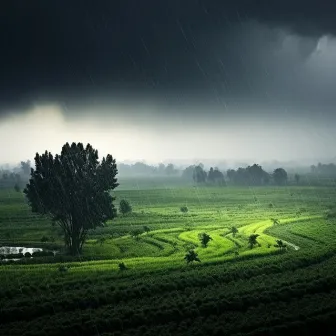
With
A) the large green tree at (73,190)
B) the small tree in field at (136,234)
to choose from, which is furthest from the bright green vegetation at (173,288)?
the large green tree at (73,190)

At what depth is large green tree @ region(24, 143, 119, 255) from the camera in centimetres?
6725

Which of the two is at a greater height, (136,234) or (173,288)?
(136,234)

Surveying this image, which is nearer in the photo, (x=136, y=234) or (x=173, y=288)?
(x=173, y=288)

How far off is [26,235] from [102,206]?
25.1 meters

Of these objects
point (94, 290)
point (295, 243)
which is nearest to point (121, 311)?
point (94, 290)

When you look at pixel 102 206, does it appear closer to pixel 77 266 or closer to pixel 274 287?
pixel 77 266

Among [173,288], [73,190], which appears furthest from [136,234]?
[173,288]

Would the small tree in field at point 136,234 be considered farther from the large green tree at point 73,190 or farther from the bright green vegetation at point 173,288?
the large green tree at point 73,190

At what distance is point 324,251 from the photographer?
6072 cm

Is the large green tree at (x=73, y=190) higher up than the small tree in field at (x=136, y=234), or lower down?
higher up

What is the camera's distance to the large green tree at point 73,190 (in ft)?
221

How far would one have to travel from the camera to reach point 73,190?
6800cm

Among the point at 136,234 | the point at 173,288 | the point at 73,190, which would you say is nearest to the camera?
the point at 173,288

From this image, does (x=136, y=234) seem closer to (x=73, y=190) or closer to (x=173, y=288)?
(x=73, y=190)
